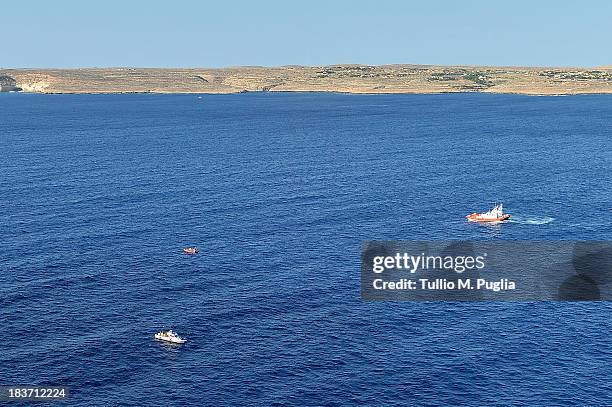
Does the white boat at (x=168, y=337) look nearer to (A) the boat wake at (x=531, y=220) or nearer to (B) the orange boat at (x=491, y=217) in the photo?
(B) the orange boat at (x=491, y=217)

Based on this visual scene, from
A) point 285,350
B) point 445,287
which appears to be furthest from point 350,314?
point 445,287

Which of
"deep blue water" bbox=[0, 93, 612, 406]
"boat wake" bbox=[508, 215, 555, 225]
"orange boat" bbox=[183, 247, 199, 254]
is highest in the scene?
"boat wake" bbox=[508, 215, 555, 225]

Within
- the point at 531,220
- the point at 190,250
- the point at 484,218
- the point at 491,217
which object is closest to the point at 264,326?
the point at 190,250

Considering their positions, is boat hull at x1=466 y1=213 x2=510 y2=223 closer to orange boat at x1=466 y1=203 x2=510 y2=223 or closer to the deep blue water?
orange boat at x1=466 y1=203 x2=510 y2=223

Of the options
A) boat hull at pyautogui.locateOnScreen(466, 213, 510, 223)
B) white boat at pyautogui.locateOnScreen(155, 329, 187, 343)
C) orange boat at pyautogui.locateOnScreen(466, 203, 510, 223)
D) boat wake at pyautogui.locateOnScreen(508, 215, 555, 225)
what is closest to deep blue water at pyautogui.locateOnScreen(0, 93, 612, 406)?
white boat at pyautogui.locateOnScreen(155, 329, 187, 343)

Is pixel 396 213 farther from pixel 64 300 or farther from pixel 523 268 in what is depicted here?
pixel 64 300

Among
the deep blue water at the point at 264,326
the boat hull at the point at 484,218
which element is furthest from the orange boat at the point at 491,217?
the deep blue water at the point at 264,326

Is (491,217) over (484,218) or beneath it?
over

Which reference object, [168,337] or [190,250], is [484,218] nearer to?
[190,250]

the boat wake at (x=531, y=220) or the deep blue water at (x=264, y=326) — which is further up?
the boat wake at (x=531, y=220)
